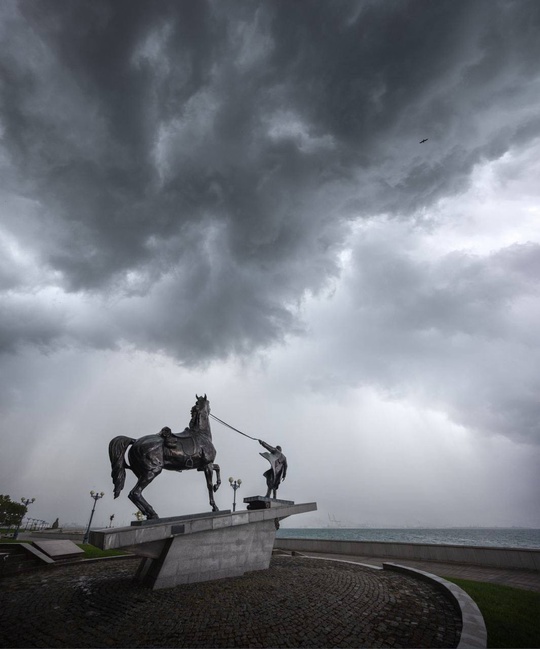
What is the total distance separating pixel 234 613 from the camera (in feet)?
22.5

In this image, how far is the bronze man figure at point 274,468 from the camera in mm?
13062

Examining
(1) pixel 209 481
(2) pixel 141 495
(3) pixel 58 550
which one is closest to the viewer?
(2) pixel 141 495

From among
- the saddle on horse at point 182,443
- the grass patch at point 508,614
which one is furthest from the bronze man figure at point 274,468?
the grass patch at point 508,614

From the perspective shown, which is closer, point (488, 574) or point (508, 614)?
point (508, 614)

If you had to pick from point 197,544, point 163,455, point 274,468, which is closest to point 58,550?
point 197,544

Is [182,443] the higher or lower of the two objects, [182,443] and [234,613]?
the higher

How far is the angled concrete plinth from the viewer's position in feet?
27.8

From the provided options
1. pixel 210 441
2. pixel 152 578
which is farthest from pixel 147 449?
pixel 152 578

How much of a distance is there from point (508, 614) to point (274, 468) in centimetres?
804

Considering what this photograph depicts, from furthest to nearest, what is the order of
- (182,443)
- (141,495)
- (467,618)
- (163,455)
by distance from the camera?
(182,443) < (163,455) < (141,495) < (467,618)

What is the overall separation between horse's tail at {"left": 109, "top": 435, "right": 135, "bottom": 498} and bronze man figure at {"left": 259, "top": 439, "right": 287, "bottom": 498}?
571 cm

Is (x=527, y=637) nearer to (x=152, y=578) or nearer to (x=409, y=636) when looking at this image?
(x=409, y=636)

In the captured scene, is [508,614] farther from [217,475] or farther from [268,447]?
[217,475]

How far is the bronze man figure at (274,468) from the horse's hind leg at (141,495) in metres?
4.99
